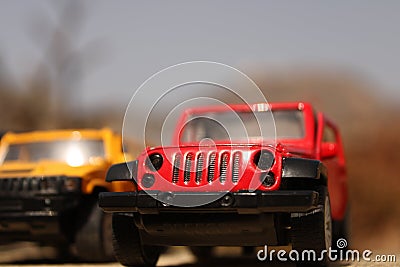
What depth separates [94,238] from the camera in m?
8.98

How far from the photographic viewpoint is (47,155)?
10289 mm

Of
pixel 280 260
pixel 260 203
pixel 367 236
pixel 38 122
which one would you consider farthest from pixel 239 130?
pixel 38 122

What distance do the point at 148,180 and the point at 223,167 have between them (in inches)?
26.7

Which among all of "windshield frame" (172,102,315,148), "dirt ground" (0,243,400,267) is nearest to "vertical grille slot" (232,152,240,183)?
"windshield frame" (172,102,315,148)

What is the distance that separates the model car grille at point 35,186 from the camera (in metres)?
8.99

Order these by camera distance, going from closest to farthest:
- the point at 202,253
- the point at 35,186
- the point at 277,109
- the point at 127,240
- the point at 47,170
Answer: the point at 127,240
the point at 277,109
the point at 35,186
the point at 47,170
the point at 202,253

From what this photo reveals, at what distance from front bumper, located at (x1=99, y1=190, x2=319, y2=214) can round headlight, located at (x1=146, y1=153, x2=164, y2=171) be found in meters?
0.29

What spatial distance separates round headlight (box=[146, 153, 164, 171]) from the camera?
670cm

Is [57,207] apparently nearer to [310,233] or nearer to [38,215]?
[38,215]

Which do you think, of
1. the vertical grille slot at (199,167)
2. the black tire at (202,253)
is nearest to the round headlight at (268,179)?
the vertical grille slot at (199,167)

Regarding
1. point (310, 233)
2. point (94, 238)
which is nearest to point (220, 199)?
point (310, 233)

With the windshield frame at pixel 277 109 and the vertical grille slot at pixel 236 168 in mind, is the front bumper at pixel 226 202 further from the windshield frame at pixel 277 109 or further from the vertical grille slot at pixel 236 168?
the windshield frame at pixel 277 109

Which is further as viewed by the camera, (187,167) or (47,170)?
(47,170)

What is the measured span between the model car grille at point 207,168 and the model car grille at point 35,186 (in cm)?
280
